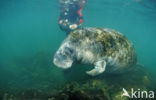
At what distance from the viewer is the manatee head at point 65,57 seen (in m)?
4.63

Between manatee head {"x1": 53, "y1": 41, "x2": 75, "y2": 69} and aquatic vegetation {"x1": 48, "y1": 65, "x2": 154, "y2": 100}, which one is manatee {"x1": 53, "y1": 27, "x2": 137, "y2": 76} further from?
aquatic vegetation {"x1": 48, "y1": 65, "x2": 154, "y2": 100}

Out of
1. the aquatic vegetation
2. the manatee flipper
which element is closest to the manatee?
the manatee flipper

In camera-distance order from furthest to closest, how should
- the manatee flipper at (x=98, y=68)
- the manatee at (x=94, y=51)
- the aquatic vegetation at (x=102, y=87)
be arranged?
1. the manatee at (x=94, y=51)
2. the manatee flipper at (x=98, y=68)
3. the aquatic vegetation at (x=102, y=87)

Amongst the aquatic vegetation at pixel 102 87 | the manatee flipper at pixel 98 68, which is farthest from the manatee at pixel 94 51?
the aquatic vegetation at pixel 102 87

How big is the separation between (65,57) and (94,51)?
0.99 metres

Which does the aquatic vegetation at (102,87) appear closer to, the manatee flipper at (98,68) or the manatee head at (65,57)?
the manatee flipper at (98,68)

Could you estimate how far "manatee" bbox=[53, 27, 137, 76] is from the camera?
4745mm

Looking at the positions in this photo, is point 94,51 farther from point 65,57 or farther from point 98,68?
point 65,57

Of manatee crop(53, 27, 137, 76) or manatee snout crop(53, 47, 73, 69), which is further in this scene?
manatee crop(53, 27, 137, 76)

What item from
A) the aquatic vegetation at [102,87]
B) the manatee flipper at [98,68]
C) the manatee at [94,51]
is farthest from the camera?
the manatee at [94,51]

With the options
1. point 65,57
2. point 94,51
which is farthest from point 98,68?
point 65,57

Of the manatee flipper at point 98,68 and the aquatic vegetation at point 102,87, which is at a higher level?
the manatee flipper at point 98,68

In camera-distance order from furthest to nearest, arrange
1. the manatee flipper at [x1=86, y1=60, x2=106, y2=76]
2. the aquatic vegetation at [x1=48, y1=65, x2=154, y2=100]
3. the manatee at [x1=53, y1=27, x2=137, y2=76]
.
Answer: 1. the manatee at [x1=53, y1=27, x2=137, y2=76]
2. the manatee flipper at [x1=86, y1=60, x2=106, y2=76]
3. the aquatic vegetation at [x1=48, y1=65, x2=154, y2=100]

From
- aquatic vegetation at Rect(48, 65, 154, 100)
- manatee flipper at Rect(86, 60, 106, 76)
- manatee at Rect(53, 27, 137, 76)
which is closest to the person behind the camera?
aquatic vegetation at Rect(48, 65, 154, 100)
